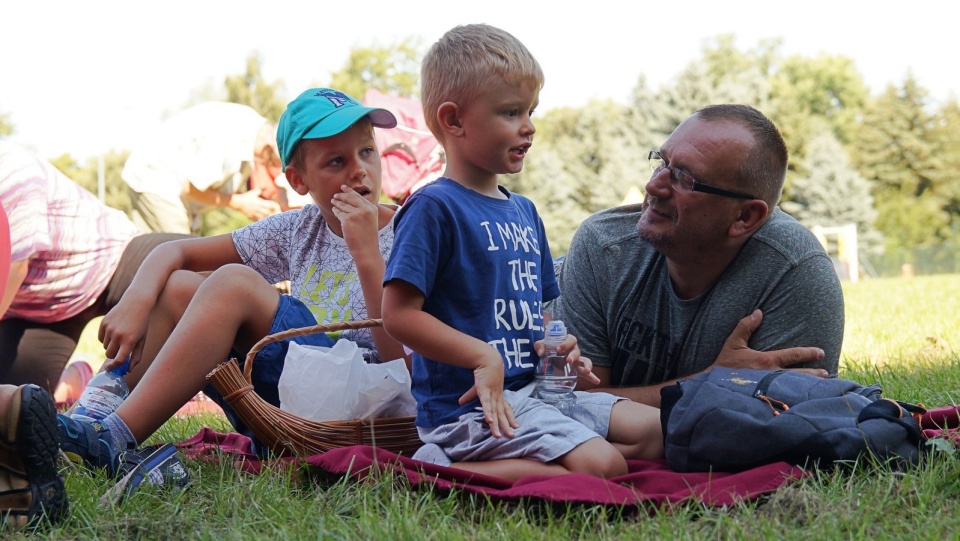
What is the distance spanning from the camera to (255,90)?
48.0 meters

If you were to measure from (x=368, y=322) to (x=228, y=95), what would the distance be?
1898 inches

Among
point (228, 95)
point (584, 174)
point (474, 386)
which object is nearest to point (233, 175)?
point (474, 386)

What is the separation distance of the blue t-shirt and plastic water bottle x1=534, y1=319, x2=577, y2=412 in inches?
1.8

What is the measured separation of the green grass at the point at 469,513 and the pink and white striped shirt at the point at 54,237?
8.37 feet

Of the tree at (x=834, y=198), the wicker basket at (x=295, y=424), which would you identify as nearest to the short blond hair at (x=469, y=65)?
the wicker basket at (x=295, y=424)

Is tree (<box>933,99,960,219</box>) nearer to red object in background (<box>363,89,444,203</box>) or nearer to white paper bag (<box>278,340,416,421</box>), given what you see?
red object in background (<box>363,89,444,203</box>)

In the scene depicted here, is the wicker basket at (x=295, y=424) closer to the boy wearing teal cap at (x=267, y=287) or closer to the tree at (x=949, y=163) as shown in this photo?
the boy wearing teal cap at (x=267, y=287)

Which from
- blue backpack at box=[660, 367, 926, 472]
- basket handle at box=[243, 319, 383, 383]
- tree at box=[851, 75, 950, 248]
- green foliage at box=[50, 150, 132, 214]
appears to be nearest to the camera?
blue backpack at box=[660, 367, 926, 472]

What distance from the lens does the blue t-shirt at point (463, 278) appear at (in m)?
2.79

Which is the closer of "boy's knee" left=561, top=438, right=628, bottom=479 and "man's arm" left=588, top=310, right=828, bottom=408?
"boy's knee" left=561, top=438, right=628, bottom=479

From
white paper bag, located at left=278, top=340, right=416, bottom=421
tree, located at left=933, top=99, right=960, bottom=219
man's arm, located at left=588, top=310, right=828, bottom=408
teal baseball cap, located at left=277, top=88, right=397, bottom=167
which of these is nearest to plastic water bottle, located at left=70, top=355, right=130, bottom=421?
white paper bag, located at left=278, top=340, right=416, bottom=421

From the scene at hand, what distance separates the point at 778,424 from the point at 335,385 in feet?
4.38

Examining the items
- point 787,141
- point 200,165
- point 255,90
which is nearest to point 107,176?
point 255,90

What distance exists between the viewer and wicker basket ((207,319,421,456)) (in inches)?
118
